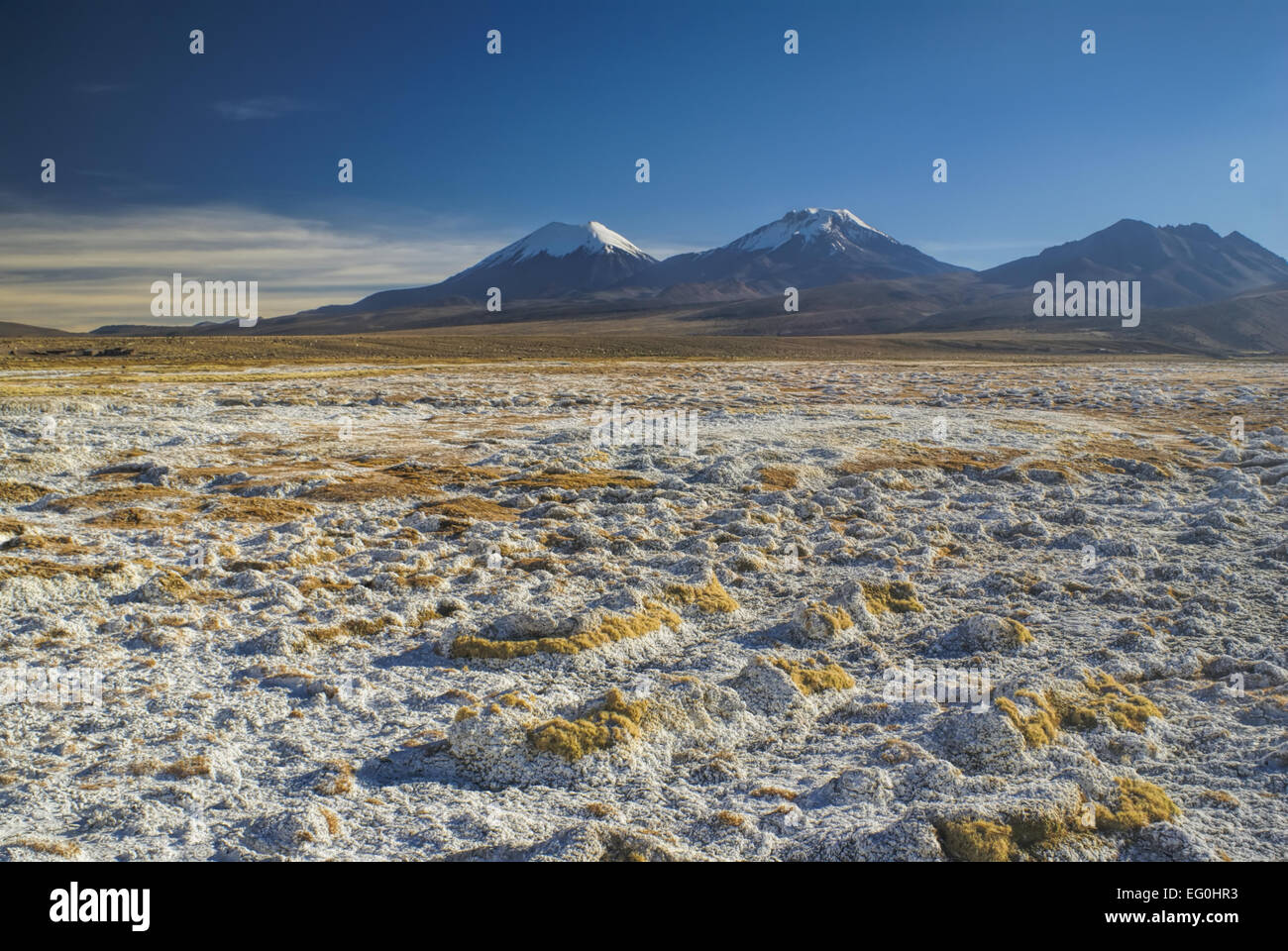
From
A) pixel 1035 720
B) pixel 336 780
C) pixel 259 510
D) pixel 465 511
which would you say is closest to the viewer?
pixel 336 780

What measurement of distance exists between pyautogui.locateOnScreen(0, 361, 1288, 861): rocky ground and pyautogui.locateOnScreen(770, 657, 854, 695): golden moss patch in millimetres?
34

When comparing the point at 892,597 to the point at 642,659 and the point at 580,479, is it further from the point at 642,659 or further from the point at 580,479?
the point at 580,479

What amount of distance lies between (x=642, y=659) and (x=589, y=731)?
5.44 feet

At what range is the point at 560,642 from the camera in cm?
691

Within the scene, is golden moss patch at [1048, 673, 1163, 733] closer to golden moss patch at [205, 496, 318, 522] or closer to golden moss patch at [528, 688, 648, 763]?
golden moss patch at [528, 688, 648, 763]

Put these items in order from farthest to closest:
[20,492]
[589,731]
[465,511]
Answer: [20,492] < [465,511] < [589,731]

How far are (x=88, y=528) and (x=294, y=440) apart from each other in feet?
29.3

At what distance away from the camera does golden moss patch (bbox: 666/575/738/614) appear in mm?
8219

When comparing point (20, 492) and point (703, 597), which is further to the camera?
point (20, 492)

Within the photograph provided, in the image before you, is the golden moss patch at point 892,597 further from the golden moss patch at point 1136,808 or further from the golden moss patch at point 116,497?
the golden moss patch at point 116,497

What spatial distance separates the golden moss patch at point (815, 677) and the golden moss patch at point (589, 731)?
4.72 ft

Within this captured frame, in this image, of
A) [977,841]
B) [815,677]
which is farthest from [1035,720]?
[977,841]

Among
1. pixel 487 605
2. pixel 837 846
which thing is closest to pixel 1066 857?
pixel 837 846

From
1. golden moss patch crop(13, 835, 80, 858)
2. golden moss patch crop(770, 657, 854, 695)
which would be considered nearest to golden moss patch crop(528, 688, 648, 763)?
golden moss patch crop(770, 657, 854, 695)
